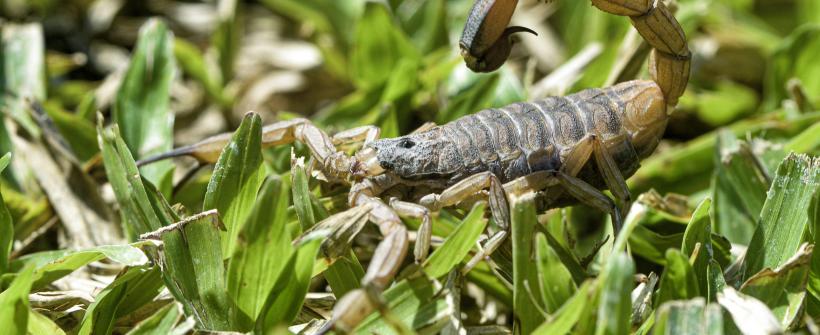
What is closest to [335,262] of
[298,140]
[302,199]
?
[302,199]

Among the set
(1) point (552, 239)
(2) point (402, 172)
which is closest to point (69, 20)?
(2) point (402, 172)

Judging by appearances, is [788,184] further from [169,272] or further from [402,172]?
[169,272]

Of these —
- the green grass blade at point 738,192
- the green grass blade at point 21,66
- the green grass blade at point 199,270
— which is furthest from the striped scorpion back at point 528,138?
the green grass blade at point 21,66

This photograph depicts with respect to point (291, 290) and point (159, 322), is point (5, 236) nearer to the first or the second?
point (159, 322)

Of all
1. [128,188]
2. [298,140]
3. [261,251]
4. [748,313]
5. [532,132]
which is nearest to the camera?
[748,313]

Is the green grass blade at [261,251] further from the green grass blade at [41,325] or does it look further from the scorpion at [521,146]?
the green grass blade at [41,325]

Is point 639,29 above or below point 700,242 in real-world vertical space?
above
